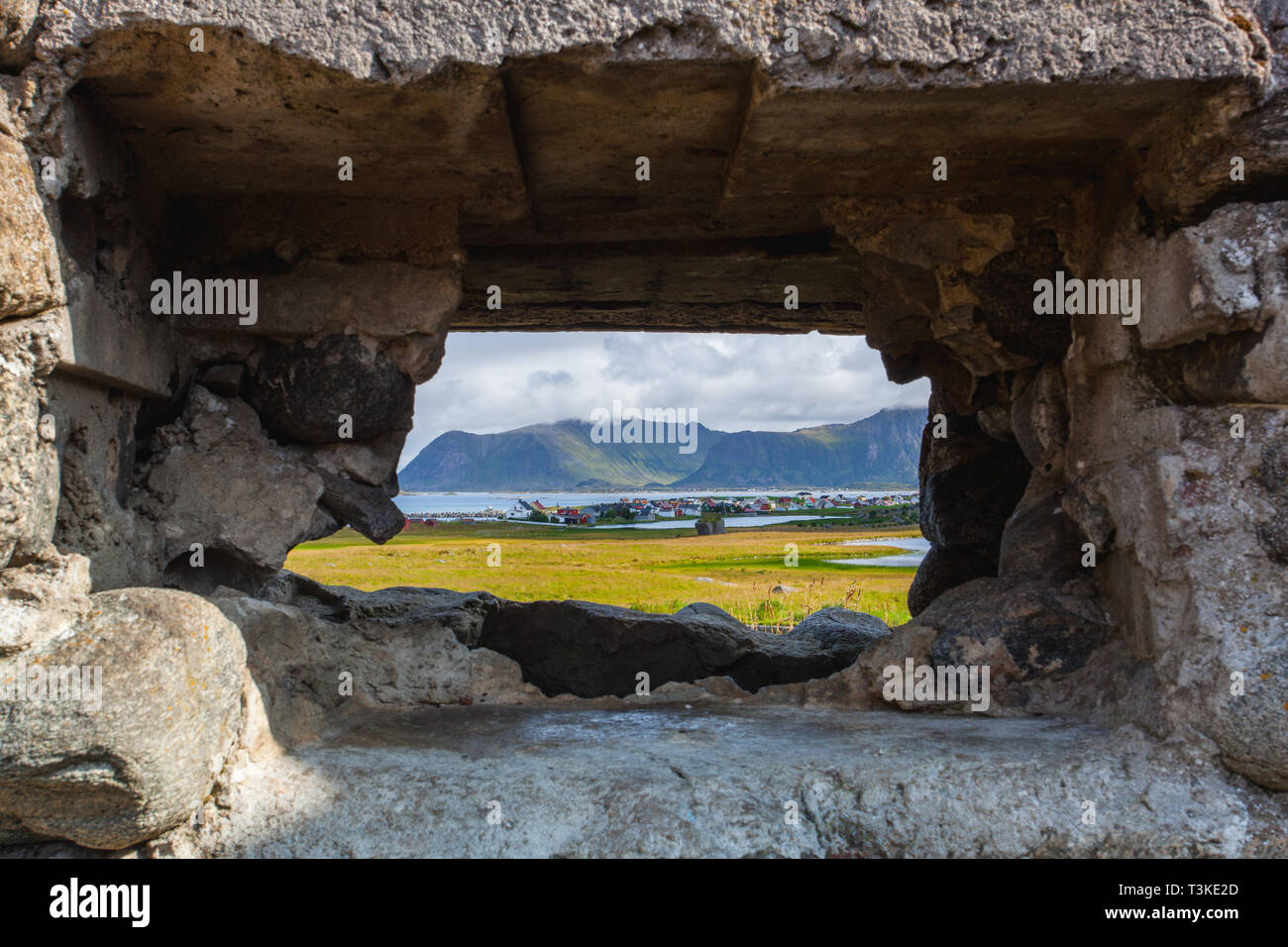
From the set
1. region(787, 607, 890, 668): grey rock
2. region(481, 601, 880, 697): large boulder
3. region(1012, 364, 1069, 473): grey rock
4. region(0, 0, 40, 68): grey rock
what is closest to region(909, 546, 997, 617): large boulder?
region(787, 607, 890, 668): grey rock

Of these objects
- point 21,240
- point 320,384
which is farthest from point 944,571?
point 21,240

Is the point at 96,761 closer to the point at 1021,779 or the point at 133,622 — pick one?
the point at 133,622

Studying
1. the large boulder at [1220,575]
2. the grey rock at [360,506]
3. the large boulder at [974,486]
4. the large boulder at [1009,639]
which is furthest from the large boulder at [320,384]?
the large boulder at [974,486]

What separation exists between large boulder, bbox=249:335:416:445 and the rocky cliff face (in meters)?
0.01

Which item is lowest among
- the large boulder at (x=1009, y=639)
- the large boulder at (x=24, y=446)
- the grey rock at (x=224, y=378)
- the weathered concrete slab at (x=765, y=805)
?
the weathered concrete slab at (x=765, y=805)

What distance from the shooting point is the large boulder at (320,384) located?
3.84 m

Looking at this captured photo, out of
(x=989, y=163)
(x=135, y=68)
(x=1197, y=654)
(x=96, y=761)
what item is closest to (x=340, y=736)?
(x=96, y=761)

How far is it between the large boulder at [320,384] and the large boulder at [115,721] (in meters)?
1.38

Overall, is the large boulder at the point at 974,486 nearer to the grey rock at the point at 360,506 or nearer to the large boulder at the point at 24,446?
the grey rock at the point at 360,506

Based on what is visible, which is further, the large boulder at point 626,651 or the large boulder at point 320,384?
the large boulder at point 626,651

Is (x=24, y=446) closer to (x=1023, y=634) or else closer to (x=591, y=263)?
(x=591, y=263)

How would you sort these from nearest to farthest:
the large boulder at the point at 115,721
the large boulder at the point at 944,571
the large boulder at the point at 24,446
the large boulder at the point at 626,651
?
the large boulder at the point at 115,721 < the large boulder at the point at 24,446 < the large boulder at the point at 626,651 < the large boulder at the point at 944,571

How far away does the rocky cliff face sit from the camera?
8.28ft

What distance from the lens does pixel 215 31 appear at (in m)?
2.50
